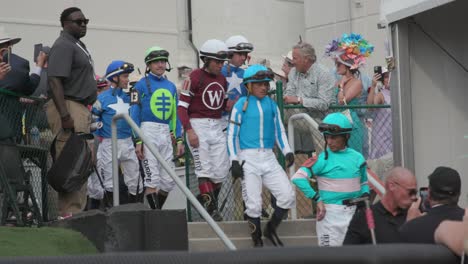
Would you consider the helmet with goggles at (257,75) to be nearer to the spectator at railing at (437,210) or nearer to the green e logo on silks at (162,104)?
the green e logo on silks at (162,104)

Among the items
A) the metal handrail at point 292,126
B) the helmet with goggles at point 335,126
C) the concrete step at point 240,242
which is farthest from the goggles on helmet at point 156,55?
the helmet with goggles at point 335,126

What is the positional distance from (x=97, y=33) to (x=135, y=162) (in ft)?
21.1

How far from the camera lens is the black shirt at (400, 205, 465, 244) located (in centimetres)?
674

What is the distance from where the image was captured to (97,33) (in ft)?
62.5

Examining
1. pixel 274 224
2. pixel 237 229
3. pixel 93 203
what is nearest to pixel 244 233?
pixel 237 229

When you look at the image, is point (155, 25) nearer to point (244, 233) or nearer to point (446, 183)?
point (244, 233)

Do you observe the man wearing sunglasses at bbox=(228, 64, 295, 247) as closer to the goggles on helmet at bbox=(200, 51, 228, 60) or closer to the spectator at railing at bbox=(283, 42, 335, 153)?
the goggles on helmet at bbox=(200, 51, 228, 60)

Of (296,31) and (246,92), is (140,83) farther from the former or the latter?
(296,31)

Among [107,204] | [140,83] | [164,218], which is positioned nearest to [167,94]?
[140,83]

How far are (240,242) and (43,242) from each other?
2.26 metres

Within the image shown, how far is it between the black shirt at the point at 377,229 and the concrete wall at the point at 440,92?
2.33m

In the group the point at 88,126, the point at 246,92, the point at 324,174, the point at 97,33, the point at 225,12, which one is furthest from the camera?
the point at 225,12

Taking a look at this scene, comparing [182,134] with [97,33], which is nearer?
[182,134]

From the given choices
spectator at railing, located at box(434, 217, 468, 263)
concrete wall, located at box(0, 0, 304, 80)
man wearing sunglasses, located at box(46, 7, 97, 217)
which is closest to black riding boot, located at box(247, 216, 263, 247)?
man wearing sunglasses, located at box(46, 7, 97, 217)
